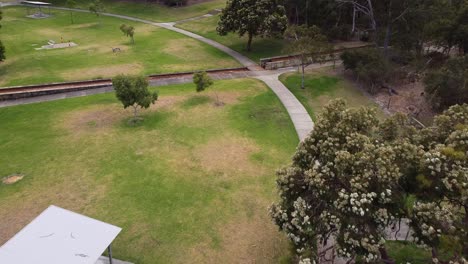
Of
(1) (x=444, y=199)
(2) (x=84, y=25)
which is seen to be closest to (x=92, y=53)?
(2) (x=84, y=25)

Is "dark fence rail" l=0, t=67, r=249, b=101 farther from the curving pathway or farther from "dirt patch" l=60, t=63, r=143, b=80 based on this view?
the curving pathway

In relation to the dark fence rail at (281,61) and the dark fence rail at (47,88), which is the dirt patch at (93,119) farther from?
the dark fence rail at (281,61)

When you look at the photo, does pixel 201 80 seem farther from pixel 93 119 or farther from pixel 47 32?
pixel 47 32

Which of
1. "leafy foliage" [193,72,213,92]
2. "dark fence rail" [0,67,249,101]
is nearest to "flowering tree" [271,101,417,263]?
"leafy foliage" [193,72,213,92]

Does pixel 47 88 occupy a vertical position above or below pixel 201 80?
below

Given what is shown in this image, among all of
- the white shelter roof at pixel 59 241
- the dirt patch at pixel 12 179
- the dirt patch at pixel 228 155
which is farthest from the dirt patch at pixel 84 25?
the white shelter roof at pixel 59 241

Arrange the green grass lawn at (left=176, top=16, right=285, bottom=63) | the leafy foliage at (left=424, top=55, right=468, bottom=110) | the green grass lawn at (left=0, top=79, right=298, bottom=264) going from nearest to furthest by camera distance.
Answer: the green grass lawn at (left=0, top=79, right=298, bottom=264) < the leafy foliage at (left=424, top=55, right=468, bottom=110) < the green grass lawn at (left=176, top=16, right=285, bottom=63)

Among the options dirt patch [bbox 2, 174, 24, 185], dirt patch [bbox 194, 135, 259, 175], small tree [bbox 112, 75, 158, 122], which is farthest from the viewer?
small tree [bbox 112, 75, 158, 122]

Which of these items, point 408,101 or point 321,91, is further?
point 321,91
